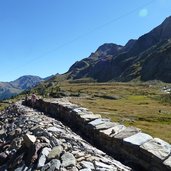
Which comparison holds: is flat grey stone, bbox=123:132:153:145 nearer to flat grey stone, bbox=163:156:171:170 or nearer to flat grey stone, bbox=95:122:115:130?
flat grey stone, bbox=163:156:171:170

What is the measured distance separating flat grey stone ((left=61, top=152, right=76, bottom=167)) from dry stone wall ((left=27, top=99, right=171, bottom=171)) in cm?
214

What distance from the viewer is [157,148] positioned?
1105 centimetres

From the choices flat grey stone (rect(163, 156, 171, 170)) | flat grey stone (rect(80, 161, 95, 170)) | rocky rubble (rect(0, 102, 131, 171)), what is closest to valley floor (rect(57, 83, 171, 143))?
rocky rubble (rect(0, 102, 131, 171))

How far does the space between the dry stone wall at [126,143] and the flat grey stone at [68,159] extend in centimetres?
214

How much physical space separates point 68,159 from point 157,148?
9.92ft

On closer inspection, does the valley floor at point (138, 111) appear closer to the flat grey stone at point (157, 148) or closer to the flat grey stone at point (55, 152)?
the flat grey stone at point (157, 148)

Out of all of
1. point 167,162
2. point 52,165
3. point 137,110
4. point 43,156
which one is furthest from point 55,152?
point 137,110

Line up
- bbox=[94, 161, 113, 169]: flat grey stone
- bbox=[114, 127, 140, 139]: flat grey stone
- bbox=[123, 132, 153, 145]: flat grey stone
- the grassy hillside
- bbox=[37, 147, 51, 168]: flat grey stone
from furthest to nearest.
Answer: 1. the grassy hillside
2. bbox=[114, 127, 140, 139]: flat grey stone
3. bbox=[123, 132, 153, 145]: flat grey stone
4. bbox=[37, 147, 51, 168]: flat grey stone
5. bbox=[94, 161, 113, 169]: flat grey stone

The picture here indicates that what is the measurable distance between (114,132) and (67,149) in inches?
94.9

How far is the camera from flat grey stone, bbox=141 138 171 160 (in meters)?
10.5

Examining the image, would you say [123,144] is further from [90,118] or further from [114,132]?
[90,118]

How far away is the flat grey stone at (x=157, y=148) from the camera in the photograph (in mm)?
10530

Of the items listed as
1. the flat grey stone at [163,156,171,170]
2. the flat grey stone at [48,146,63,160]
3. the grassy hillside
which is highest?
the flat grey stone at [48,146,63,160]

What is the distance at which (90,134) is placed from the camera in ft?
54.5
